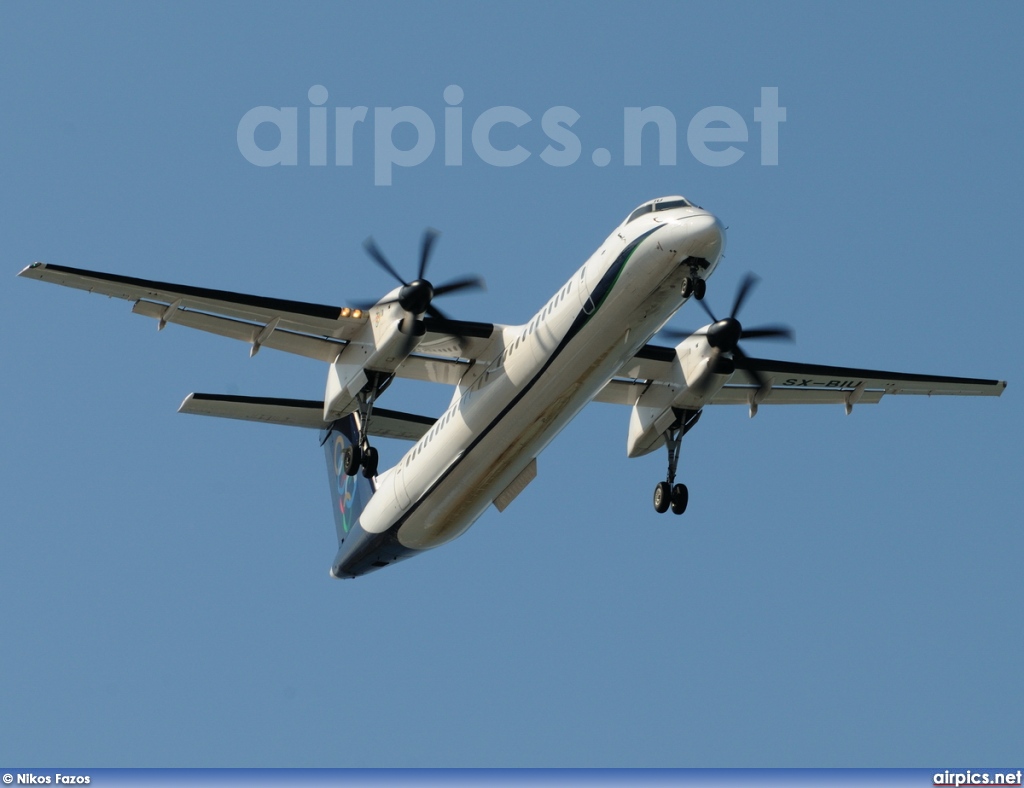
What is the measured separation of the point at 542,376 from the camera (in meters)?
22.0

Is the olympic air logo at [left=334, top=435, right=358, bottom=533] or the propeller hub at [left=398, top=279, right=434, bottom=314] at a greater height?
the propeller hub at [left=398, top=279, right=434, bottom=314]

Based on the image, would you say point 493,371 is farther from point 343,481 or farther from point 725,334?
point 343,481

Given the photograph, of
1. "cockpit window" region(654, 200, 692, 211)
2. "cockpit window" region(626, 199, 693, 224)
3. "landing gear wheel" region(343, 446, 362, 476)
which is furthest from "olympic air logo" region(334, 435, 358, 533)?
"cockpit window" region(654, 200, 692, 211)

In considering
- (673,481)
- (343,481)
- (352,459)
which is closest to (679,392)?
(673,481)

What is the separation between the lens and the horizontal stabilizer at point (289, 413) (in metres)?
24.7

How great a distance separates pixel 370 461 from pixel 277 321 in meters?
2.82

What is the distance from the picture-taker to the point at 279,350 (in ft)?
80.8

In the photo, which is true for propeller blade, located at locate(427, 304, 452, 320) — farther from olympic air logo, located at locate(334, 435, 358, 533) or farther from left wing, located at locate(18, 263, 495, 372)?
olympic air logo, located at locate(334, 435, 358, 533)

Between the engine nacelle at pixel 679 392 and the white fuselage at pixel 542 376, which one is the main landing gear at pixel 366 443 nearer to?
the white fuselage at pixel 542 376

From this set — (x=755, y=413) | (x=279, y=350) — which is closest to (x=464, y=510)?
(x=279, y=350)

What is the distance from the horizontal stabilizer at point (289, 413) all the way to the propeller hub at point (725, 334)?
5.84 metres

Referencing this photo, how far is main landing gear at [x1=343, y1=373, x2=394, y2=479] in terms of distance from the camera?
78.6ft

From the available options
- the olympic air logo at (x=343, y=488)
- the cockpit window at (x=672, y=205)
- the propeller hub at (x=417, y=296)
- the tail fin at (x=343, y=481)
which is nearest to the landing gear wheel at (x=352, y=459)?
the tail fin at (x=343, y=481)

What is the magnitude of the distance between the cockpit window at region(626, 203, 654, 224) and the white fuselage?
85 millimetres
